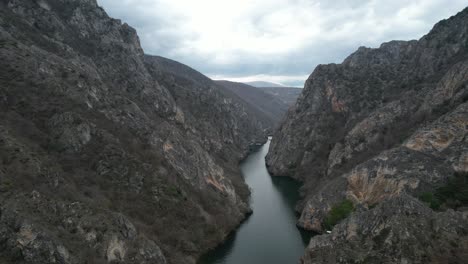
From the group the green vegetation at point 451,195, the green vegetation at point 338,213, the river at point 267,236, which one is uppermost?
the green vegetation at point 451,195

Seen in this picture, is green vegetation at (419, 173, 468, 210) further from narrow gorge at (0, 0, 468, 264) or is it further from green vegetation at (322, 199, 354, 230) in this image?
green vegetation at (322, 199, 354, 230)

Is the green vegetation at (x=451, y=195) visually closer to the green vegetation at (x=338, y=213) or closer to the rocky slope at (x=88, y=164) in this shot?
the green vegetation at (x=338, y=213)

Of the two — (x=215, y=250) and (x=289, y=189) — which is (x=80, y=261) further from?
(x=289, y=189)

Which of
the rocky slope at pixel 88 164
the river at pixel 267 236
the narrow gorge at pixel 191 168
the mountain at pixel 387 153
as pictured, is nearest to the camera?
the rocky slope at pixel 88 164

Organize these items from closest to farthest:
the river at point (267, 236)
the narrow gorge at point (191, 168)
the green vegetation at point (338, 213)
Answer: the narrow gorge at point (191, 168), the river at point (267, 236), the green vegetation at point (338, 213)

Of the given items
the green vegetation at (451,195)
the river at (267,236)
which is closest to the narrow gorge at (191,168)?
the green vegetation at (451,195)

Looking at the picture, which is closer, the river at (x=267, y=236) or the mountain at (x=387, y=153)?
the mountain at (x=387, y=153)

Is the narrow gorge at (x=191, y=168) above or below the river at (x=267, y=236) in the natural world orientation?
above
